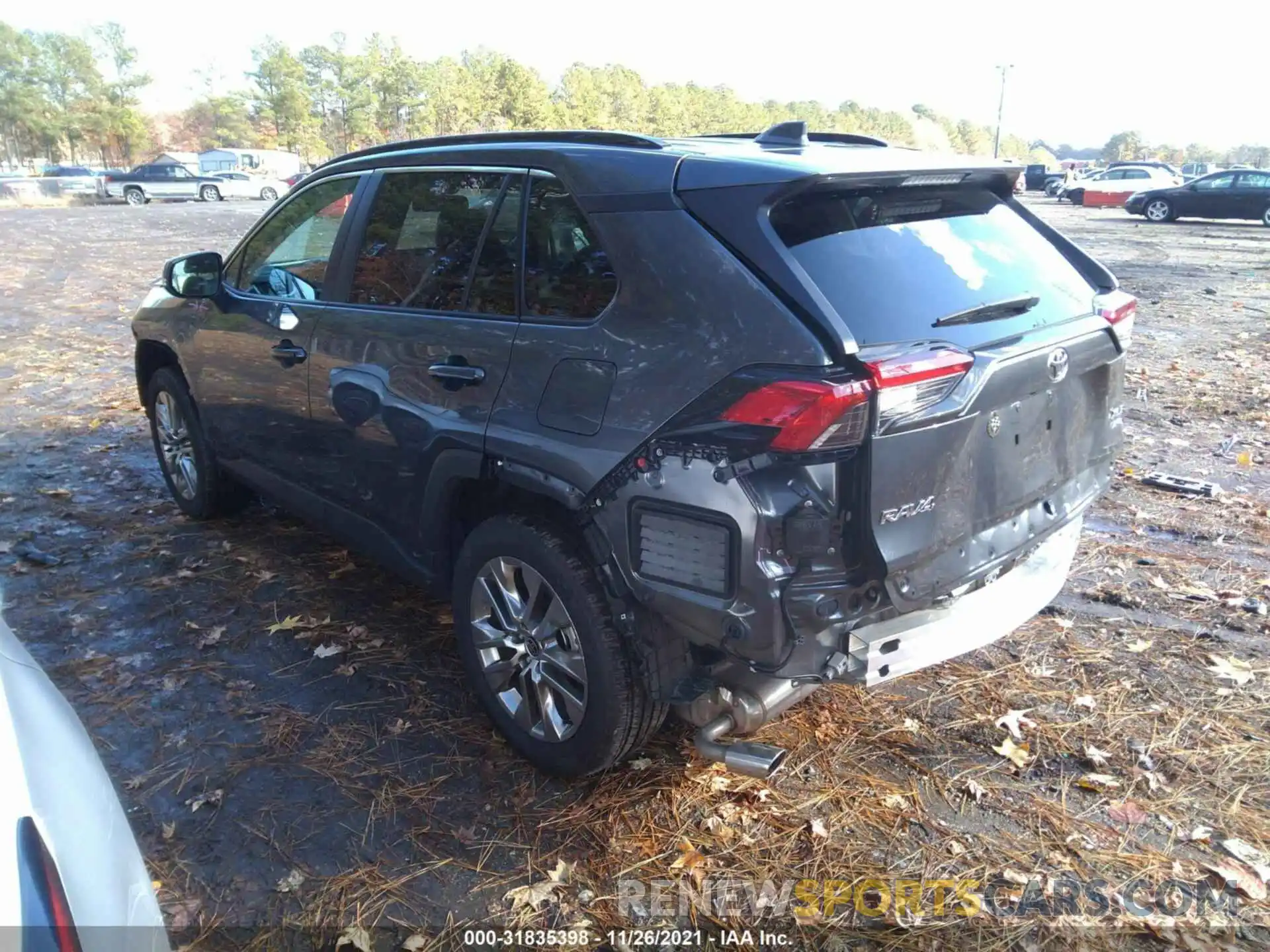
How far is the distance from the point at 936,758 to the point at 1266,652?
164 cm

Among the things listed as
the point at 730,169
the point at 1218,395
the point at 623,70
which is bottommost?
the point at 1218,395

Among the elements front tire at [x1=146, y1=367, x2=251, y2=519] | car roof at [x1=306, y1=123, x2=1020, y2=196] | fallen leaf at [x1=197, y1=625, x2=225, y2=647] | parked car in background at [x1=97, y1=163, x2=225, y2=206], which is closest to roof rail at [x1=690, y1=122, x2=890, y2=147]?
car roof at [x1=306, y1=123, x2=1020, y2=196]

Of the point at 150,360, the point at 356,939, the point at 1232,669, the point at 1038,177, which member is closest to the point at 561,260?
the point at 356,939

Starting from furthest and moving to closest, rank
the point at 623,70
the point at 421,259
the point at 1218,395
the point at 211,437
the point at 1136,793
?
the point at 623,70 < the point at 1218,395 < the point at 211,437 < the point at 421,259 < the point at 1136,793

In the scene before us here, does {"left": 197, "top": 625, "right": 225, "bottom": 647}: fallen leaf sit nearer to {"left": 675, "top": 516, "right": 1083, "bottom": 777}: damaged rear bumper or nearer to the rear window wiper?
{"left": 675, "top": 516, "right": 1083, "bottom": 777}: damaged rear bumper

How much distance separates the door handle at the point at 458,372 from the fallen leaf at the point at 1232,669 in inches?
122

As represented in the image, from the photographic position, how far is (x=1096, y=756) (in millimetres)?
3270

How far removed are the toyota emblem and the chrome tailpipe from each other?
1.38m

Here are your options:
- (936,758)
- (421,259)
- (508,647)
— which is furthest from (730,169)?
(936,758)

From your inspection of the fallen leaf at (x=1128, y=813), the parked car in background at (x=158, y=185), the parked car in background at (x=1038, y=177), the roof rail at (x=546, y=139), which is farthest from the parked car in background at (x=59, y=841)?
the parked car in background at (x=1038, y=177)

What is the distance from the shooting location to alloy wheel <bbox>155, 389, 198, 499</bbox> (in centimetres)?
533

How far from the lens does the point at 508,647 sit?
3217 mm

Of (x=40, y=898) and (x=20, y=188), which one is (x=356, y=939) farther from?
(x=20, y=188)

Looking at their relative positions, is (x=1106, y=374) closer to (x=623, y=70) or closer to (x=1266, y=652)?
(x=1266, y=652)
